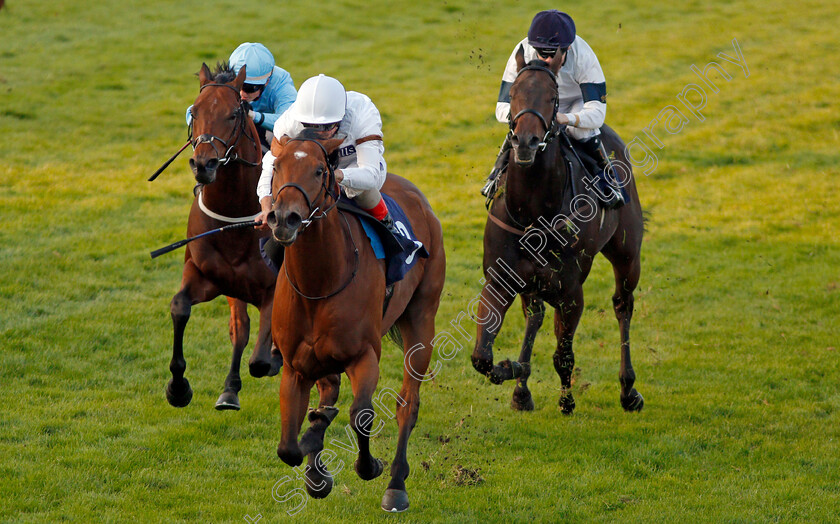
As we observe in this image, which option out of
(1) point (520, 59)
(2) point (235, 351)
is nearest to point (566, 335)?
(1) point (520, 59)

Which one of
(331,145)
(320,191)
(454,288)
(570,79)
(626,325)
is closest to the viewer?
(320,191)

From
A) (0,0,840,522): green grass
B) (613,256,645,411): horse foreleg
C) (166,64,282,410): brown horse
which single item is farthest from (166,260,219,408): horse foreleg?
(613,256,645,411): horse foreleg

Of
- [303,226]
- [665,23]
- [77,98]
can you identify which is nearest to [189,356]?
[303,226]

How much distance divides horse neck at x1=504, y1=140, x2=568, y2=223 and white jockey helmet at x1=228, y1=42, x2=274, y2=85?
2057 mm

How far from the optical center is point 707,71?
2038 centimetres

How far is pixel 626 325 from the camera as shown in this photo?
8.31 m

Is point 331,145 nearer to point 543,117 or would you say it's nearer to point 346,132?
point 346,132

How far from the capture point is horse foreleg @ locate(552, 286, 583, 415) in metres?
6.89

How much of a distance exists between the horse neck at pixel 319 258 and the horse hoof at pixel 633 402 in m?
3.85

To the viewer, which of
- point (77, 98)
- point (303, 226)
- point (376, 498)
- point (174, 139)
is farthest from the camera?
point (77, 98)

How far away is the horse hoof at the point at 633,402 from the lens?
791cm

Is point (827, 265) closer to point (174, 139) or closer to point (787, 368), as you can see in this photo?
point (787, 368)

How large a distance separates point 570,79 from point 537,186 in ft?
3.28

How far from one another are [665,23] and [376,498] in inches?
792
